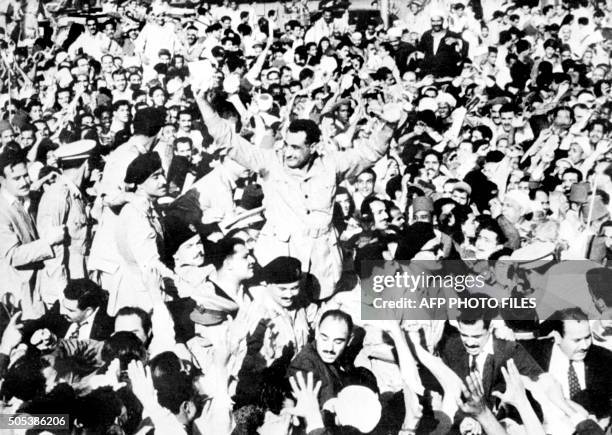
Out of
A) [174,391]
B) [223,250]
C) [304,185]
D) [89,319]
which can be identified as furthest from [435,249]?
[89,319]

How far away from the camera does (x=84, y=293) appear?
452 cm

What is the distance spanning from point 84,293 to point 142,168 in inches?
37.1

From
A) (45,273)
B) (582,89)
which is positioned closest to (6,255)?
(45,273)

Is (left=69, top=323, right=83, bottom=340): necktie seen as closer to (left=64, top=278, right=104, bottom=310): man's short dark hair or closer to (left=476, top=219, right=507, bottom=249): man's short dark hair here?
(left=64, top=278, right=104, bottom=310): man's short dark hair

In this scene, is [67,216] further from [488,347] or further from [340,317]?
[488,347]

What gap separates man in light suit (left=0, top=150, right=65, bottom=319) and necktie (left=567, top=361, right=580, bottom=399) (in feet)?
11.5

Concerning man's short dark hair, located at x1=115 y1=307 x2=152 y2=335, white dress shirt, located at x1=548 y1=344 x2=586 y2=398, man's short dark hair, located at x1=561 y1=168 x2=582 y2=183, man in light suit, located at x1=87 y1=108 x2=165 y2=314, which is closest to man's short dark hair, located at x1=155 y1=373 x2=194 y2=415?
man's short dark hair, located at x1=115 y1=307 x2=152 y2=335

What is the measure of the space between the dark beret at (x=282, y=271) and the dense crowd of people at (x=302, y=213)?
A: 0.01 metres

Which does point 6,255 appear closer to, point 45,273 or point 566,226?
point 45,273

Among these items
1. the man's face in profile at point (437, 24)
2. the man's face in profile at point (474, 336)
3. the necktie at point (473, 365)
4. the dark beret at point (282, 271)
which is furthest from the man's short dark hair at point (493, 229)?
the man's face in profile at point (437, 24)

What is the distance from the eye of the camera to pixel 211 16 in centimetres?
499

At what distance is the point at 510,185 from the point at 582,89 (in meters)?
0.93

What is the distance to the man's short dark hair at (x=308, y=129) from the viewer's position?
461 cm

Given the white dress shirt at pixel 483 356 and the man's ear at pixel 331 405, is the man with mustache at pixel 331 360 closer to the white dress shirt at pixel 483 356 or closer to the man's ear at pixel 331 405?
the man's ear at pixel 331 405
